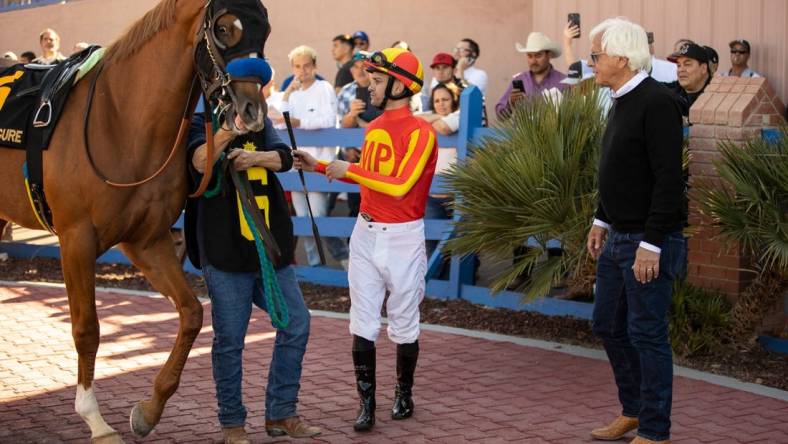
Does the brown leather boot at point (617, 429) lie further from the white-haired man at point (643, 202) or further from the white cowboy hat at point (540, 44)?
the white cowboy hat at point (540, 44)

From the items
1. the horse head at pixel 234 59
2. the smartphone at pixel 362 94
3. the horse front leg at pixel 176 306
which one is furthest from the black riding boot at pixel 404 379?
the smartphone at pixel 362 94

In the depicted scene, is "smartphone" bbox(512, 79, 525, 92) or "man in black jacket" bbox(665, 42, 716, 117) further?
"smartphone" bbox(512, 79, 525, 92)

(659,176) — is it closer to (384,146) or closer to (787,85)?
(384,146)

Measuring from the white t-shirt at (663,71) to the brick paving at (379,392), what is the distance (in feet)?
9.32

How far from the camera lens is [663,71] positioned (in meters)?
9.26

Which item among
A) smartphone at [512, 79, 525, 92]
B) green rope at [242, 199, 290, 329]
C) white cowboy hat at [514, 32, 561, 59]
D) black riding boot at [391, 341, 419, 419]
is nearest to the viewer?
green rope at [242, 199, 290, 329]

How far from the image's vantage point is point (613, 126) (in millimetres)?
5402

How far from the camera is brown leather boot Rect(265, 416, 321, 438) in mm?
5676

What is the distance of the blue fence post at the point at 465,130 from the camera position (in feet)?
30.2

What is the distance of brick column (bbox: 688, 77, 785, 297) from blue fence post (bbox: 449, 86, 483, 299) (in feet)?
6.62

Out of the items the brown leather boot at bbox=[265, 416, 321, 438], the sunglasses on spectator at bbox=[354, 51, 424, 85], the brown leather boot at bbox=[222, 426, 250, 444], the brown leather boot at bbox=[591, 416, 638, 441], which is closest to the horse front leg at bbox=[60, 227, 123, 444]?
the brown leather boot at bbox=[222, 426, 250, 444]

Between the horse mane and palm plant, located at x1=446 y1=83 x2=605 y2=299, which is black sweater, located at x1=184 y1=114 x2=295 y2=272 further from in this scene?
palm plant, located at x1=446 y1=83 x2=605 y2=299

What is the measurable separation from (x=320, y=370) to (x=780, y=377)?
9.60 feet

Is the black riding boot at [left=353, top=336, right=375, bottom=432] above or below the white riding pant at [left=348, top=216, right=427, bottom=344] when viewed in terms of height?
below
